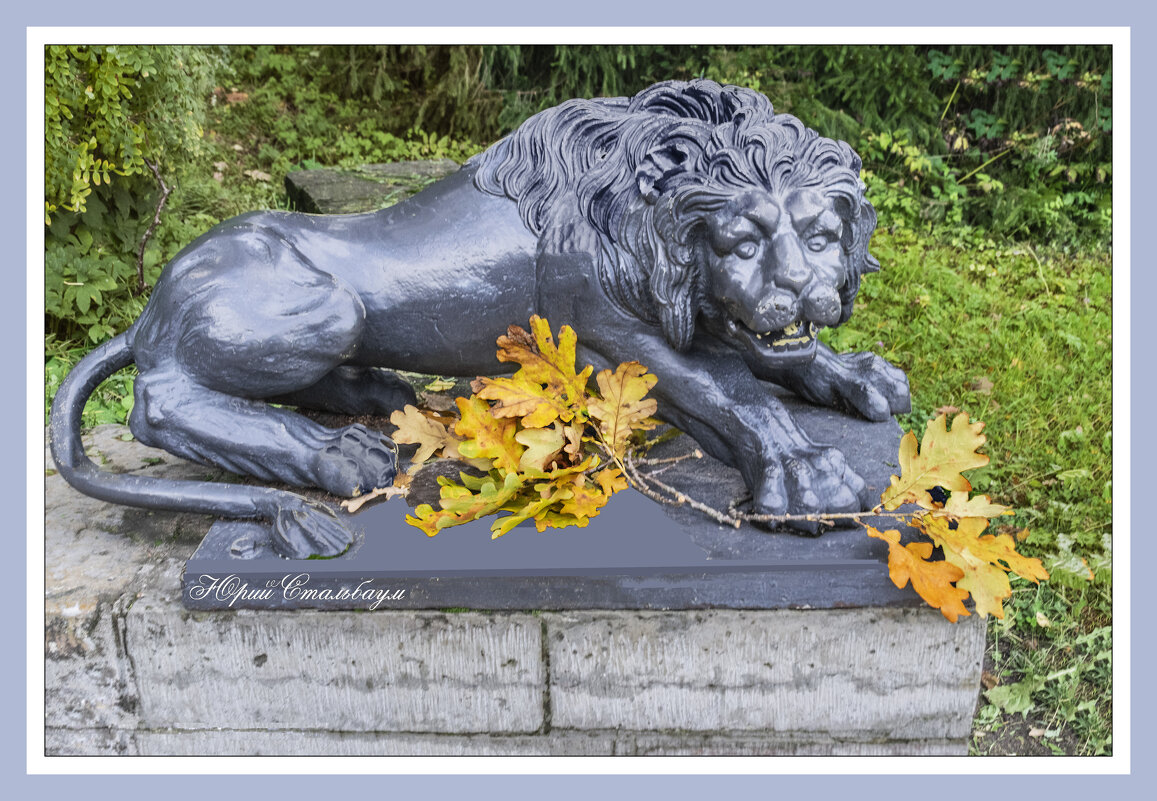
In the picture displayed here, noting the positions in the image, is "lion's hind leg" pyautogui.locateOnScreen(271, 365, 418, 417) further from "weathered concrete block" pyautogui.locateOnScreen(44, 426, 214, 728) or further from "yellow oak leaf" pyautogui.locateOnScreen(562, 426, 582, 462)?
"yellow oak leaf" pyautogui.locateOnScreen(562, 426, 582, 462)

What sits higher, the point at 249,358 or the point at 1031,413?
the point at 249,358

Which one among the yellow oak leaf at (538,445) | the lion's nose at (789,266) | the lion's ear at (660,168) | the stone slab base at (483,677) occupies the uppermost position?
the lion's ear at (660,168)

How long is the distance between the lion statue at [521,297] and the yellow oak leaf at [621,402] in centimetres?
11

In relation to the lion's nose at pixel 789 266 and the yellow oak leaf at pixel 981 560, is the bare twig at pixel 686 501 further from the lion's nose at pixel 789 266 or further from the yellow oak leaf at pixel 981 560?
the lion's nose at pixel 789 266

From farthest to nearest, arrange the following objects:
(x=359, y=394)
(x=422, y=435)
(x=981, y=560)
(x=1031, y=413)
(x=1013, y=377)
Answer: (x=1013, y=377), (x=1031, y=413), (x=359, y=394), (x=422, y=435), (x=981, y=560)

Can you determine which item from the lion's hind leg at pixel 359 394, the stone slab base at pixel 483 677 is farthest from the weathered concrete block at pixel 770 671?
the lion's hind leg at pixel 359 394

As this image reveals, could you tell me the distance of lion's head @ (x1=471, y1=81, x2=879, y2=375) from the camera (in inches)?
91.2

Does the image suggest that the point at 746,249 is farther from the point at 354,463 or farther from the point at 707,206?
the point at 354,463

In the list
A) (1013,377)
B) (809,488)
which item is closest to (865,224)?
(809,488)

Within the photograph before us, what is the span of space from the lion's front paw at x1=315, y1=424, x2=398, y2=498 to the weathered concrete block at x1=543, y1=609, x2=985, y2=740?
52 cm

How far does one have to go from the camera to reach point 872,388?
2920 mm

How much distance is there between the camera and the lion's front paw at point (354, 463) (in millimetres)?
2592

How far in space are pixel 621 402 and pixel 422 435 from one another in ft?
1.52

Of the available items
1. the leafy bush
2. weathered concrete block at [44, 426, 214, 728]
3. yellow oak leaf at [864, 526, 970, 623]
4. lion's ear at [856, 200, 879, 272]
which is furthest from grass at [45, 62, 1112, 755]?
lion's ear at [856, 200, 879, 272]
